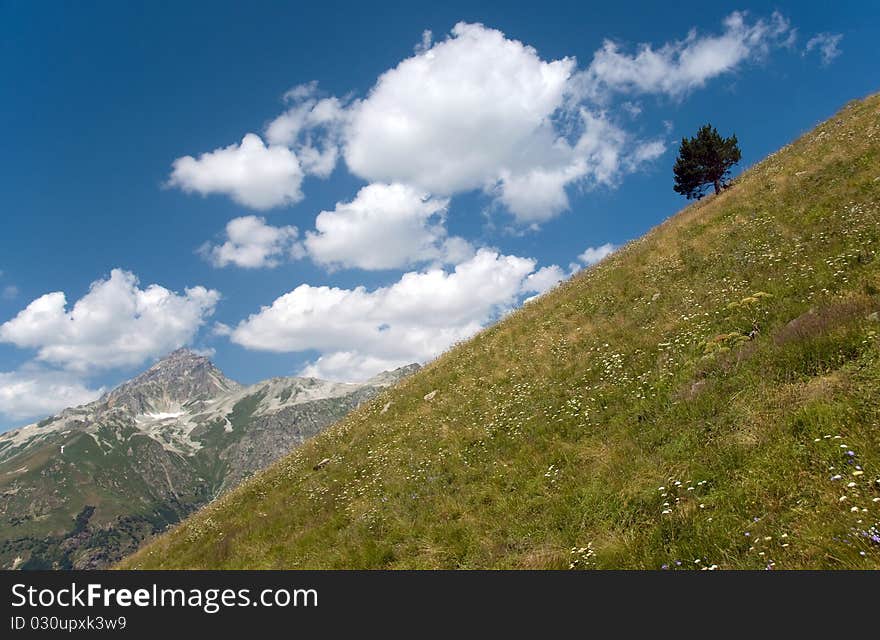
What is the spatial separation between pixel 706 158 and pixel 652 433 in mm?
39729

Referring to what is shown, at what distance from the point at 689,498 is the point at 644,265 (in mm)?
15776

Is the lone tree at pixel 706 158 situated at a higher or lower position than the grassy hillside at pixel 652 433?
higher

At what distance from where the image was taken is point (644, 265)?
2156 centimetres

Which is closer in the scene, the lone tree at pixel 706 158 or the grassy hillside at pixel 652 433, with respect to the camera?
the grassy hillside at pixel 652 433

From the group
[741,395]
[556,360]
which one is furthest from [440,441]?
[741,395]

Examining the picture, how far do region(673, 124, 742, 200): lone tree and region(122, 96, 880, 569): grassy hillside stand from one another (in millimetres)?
19377

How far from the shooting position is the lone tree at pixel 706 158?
40.8 meters

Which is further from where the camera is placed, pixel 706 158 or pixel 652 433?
pixel 706 158

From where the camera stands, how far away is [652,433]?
9867 mm

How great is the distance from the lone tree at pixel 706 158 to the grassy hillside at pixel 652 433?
19377 mm

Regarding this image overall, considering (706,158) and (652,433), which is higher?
(706,158)

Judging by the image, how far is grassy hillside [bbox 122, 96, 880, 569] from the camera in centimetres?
679
